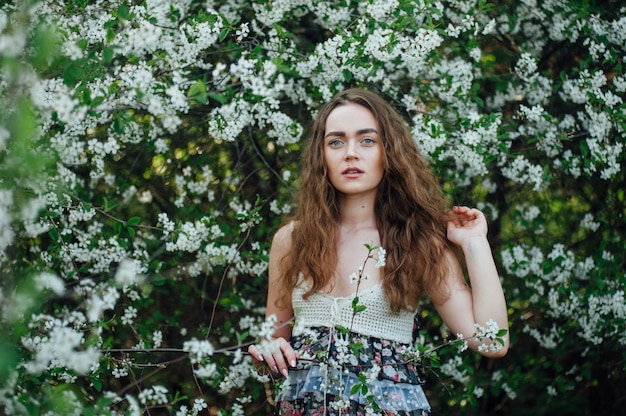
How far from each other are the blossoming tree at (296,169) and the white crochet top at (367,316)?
25 centimetres

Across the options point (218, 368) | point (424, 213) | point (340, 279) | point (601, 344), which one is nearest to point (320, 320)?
point (340, 279)

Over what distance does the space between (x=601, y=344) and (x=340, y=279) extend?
175 cm

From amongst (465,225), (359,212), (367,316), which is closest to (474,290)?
(465,225)

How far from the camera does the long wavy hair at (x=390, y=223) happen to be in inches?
89.9

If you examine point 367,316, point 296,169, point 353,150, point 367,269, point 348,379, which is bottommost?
point 348,379

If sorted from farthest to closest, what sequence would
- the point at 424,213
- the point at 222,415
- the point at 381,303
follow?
the point at 424,213, the point at 381,303, the point at 222,415

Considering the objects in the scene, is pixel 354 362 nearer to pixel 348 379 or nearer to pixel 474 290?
pixel 348 379

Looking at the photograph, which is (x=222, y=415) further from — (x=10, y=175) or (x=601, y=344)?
(x=601, y=344)

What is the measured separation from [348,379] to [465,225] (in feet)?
2.20

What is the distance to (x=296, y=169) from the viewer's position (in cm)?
346

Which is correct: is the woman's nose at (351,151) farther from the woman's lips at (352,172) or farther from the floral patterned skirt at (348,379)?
the floral patterned skirt at (348,379)

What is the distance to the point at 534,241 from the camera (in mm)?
3555

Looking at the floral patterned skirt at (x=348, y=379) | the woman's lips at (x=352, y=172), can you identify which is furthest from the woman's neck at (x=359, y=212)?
the floral patterned skirt at (x=348, y=379)

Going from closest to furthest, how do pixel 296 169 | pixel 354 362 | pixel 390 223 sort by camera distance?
pixel 354 362 → pixel 390 223 → pixel 296 169
